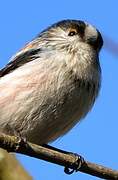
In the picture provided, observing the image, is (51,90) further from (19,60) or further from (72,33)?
(72,33)

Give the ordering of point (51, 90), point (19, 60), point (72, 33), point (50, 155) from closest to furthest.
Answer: point (50, 155)
point (51, 90)
point (19, 60)
point (72, 33)

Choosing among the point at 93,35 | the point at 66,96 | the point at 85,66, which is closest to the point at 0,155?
the point at 66,96

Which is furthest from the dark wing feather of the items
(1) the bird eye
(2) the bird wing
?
(1) the bird eye

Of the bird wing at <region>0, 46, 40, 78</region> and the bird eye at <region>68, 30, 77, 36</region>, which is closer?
the bird wing at <region>0, 46, 40, 78</region>

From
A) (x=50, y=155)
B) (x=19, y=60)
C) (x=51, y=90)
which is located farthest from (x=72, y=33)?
(x=50, y=155)

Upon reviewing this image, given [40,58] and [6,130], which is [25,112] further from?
[40,58]

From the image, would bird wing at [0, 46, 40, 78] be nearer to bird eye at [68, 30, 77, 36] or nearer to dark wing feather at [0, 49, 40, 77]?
dark wing feather at [0, 49, 40, 77]
